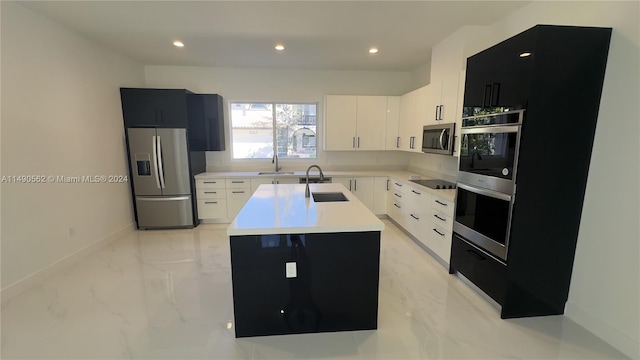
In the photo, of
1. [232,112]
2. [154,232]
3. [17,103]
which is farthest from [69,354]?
[232,112]

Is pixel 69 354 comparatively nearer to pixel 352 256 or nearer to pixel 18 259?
pixel 18 259

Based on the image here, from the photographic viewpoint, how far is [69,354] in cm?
185

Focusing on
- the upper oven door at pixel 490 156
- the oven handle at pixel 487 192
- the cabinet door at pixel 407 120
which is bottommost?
the oven handle at pixel 487 192

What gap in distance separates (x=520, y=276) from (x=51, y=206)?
14.9 ft

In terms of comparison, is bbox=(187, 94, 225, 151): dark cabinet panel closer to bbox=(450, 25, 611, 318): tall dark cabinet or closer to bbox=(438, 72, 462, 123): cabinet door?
bbox=(438, 72, 462, 123): cabinet door

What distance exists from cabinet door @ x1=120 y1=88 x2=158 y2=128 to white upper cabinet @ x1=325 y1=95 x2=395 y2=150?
2.73 meters

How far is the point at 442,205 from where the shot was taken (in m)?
3.06

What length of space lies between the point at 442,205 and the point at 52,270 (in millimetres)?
4266

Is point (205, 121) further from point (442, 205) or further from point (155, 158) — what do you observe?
point (442, 205)

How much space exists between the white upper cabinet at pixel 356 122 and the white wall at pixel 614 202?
281 centimetres

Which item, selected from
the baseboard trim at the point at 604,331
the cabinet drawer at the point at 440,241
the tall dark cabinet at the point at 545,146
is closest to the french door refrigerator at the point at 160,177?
the cabinet drawer at the point at 440,241

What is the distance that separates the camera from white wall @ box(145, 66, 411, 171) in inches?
187

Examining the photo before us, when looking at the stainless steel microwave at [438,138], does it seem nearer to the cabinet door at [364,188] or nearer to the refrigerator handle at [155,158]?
the cabinet door at [364,188]

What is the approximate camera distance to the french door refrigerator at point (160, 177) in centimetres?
413
